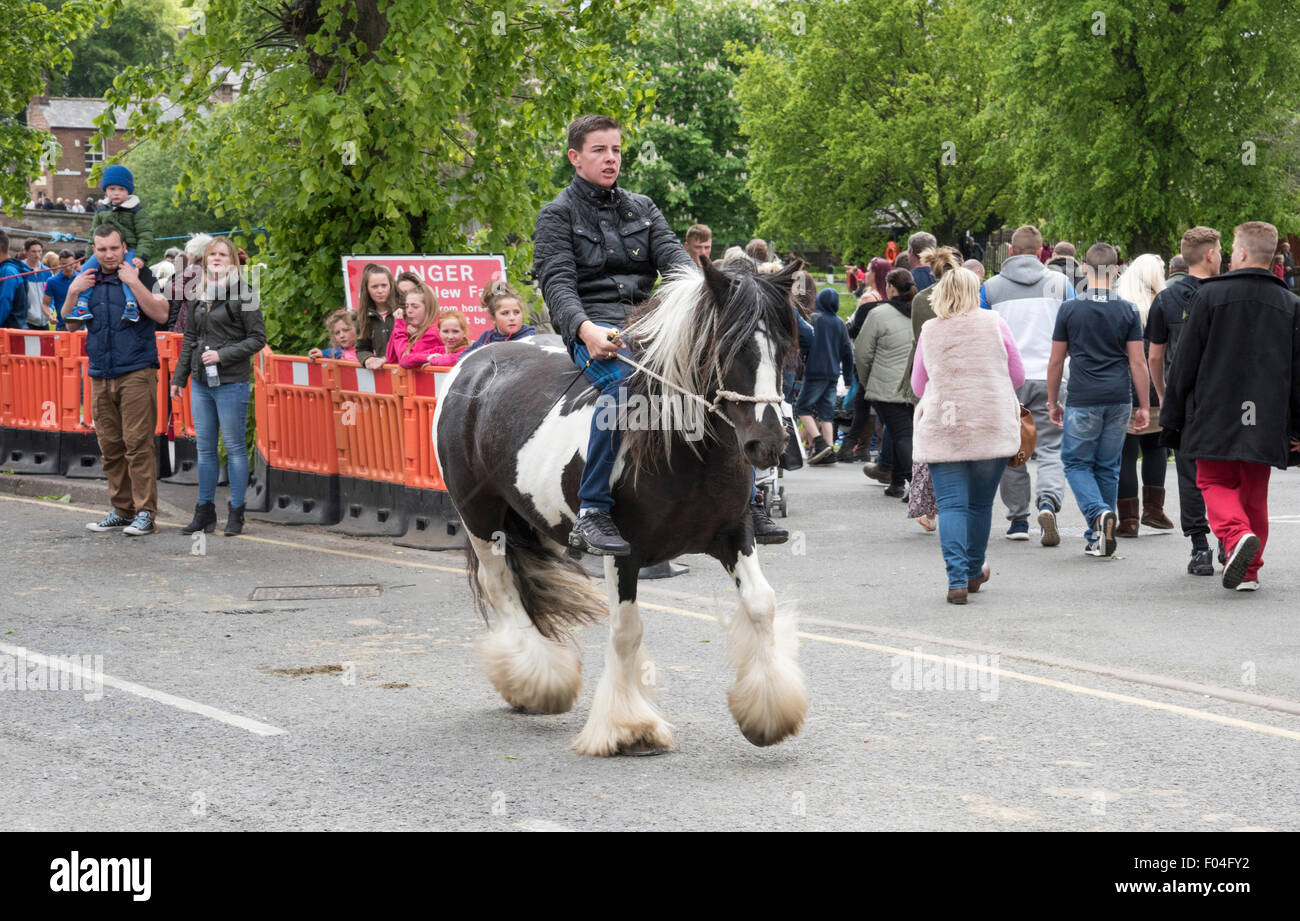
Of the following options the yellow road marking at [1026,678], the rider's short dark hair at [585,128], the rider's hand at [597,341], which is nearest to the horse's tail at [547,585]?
the rider's hand at [597,341]

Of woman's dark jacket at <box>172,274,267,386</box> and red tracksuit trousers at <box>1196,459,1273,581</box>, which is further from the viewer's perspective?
woman's dark jacket at <box>172,274,267,386</box>

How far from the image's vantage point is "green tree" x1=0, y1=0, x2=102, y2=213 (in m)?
24.0

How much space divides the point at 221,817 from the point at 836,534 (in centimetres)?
813

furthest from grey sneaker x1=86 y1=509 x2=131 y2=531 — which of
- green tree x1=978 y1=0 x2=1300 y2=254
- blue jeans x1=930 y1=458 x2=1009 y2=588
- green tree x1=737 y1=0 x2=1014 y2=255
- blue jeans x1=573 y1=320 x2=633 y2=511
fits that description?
green tree x1=737 y1=0 x2=1014 y2=255

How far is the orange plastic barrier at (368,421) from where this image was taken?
42.5 ft

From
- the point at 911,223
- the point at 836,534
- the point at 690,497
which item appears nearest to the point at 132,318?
the point at 836,534

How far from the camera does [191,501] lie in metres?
14.8

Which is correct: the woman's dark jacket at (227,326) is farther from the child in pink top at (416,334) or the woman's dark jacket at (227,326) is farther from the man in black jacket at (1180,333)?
the man in black jacket at (1180,333)

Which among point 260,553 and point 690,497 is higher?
point 690,497

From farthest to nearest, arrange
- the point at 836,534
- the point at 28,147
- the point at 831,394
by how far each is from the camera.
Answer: the point at 28,147
the point at 831,394
the point at 836,534

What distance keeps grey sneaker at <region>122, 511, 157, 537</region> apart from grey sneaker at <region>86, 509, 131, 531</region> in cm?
24

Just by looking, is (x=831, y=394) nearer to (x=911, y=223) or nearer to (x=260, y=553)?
(x=260, y=553)

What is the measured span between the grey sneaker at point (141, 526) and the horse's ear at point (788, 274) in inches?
326

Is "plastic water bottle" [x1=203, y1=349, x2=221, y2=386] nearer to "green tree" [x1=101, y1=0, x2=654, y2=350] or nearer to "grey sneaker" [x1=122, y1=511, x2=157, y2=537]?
"grey sneaker" [x1=122, y1=511, x2=157, y2=537]
